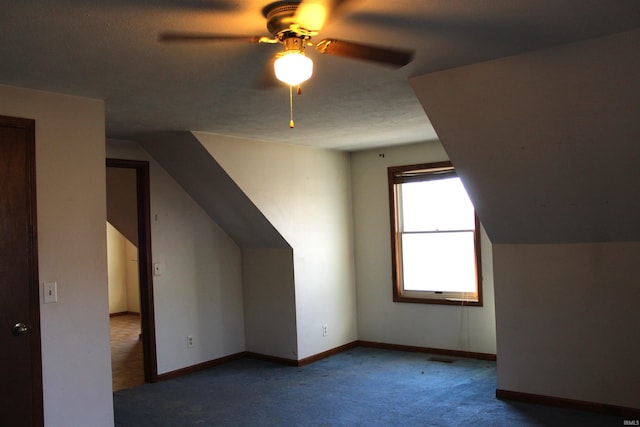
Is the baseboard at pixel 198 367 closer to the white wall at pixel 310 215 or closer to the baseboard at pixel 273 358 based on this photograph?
the baseboard at pixel 273 358

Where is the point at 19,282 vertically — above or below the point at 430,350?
above

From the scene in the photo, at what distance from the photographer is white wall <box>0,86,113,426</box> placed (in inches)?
125

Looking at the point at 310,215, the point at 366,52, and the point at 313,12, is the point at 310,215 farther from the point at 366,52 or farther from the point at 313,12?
the point at 313,12

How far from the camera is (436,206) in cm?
573

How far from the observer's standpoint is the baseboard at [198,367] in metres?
5.11

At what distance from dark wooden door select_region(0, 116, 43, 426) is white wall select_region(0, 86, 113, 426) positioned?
0.06 m

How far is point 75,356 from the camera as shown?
3303 millimetres

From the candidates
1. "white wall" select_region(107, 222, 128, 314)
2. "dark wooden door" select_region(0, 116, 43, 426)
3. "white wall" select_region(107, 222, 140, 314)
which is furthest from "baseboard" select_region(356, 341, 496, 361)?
"white wall" select_region(107, 222, 128, 314)

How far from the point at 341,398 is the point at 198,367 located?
69.3 inches

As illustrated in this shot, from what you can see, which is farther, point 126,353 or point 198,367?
point 126,353

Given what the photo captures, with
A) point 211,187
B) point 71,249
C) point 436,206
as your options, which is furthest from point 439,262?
point 71,249

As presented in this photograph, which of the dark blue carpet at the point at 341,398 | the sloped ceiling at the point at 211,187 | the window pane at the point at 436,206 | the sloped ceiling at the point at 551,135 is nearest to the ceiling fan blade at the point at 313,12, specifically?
the sloped ceiling at the point at 551,135

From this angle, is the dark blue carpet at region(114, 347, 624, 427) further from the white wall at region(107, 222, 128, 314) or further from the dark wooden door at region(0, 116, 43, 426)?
the white wall at region(107, 222, 128, 314)

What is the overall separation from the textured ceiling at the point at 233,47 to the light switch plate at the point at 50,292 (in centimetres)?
120
